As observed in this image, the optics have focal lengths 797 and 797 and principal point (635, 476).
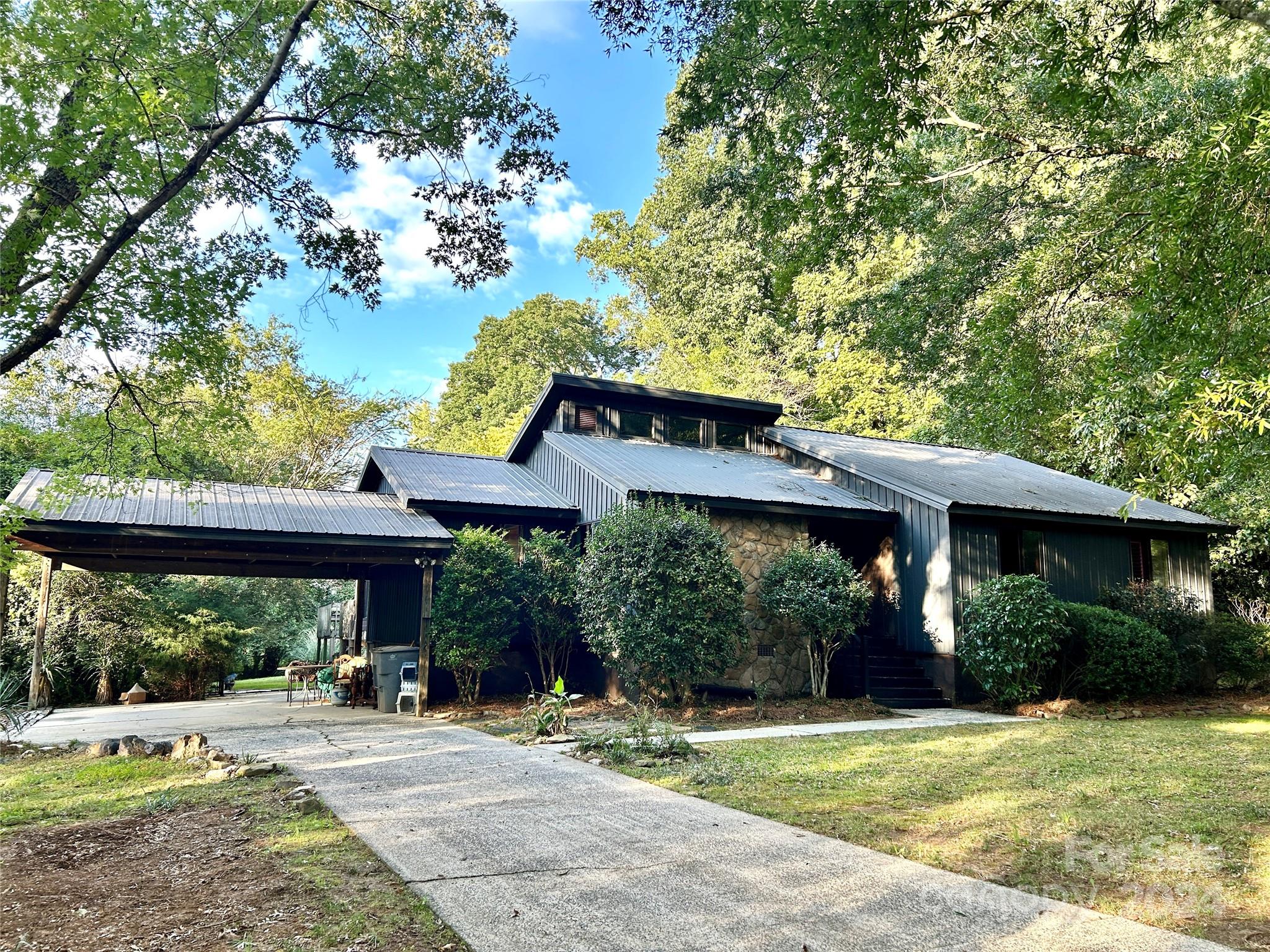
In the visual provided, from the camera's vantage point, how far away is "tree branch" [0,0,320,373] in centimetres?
525

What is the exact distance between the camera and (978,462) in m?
17.7

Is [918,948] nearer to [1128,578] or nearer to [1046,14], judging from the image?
[1046,14]

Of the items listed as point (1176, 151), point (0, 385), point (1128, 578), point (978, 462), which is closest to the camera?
point (1176, 151)

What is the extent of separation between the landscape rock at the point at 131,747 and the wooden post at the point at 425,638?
4.01 m

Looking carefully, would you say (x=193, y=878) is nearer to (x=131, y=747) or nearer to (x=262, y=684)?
(x=131, y=747)

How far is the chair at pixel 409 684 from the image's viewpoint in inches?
480

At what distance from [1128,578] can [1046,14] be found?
36.4ft

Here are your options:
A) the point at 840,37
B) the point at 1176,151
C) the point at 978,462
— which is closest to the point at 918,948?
the point at 840,37

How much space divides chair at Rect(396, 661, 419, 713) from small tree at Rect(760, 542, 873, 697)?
214 inches

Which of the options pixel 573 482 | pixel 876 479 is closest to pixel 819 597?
pixel 876 479

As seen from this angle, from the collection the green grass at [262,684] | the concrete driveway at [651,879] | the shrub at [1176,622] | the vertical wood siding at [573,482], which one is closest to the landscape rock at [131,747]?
the concrete driveway at [651,879]

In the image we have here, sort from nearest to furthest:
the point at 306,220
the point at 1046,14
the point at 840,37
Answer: the point at 840,37 → the point at 1046,14 → the point at 306,220

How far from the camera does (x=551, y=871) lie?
4.10m

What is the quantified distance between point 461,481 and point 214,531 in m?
4.96
